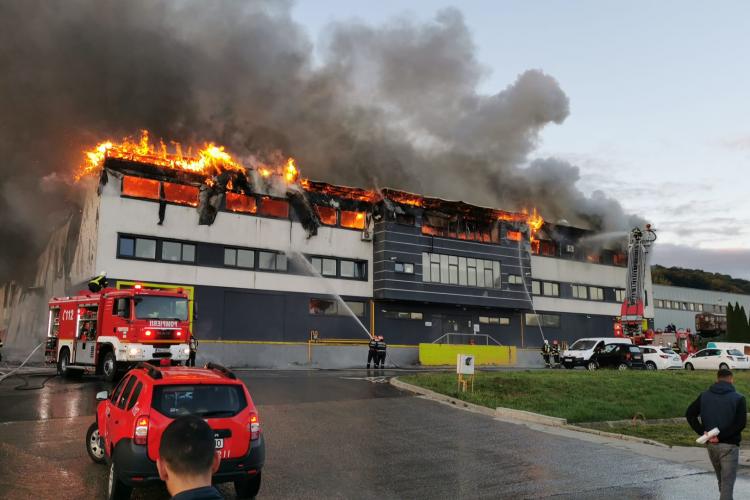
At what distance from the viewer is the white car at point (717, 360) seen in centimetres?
3291

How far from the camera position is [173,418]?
23.9 feet

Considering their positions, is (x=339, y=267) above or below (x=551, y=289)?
above

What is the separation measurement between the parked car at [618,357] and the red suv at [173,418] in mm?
26925

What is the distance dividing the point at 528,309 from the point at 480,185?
34.4ft

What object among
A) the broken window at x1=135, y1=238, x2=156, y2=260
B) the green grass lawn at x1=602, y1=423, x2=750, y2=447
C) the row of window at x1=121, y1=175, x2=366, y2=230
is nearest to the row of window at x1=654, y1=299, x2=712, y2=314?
the row of window at x1=121, y1=175, x2=366, y2=230

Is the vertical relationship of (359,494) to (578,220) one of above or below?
below

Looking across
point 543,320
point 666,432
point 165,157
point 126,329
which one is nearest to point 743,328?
point 543,320

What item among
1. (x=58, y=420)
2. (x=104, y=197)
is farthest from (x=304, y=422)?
(x=104, y=197)

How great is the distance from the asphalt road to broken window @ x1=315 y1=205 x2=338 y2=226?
2232 centimetres

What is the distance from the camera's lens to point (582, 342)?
33.6 m

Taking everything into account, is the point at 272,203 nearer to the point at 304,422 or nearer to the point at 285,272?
the point at 285,272

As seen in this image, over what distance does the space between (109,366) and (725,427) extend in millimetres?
16857

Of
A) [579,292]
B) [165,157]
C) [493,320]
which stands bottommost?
[493,320]

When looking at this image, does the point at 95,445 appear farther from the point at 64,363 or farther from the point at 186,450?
the point at 64,363
